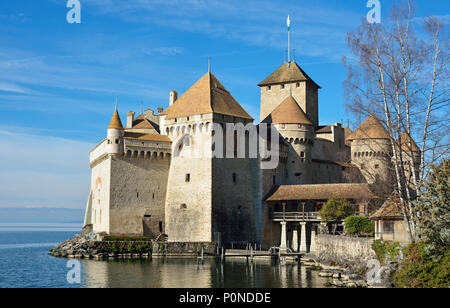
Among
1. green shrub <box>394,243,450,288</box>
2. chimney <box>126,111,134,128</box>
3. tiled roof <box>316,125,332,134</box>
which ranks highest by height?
chimney <box>126,111,134,128</box>

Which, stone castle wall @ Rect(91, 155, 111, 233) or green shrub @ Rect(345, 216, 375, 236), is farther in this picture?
stone castle wall @ Rect(91, 155, 111, 233)

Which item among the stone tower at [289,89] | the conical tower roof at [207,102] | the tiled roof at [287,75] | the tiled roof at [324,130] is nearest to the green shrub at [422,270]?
the conical tower roof at [207,102]

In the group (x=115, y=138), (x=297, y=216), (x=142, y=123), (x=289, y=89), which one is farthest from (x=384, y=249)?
(x=289, y=89)

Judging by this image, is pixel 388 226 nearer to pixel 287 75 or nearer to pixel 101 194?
pixel 101 194

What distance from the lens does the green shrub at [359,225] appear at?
36.1 meters

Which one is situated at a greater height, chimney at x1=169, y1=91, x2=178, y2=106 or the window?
chimney at x1=169, y1=91, x2=178, y2=106

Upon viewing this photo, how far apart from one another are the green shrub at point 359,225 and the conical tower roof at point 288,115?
54.4 ft

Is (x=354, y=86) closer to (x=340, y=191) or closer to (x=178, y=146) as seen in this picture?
(x=340, y=191)

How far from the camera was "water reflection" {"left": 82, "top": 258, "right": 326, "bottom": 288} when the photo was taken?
1150 inches

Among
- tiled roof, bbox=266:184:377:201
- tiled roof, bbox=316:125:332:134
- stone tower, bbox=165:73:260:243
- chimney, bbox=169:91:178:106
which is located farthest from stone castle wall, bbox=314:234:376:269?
chimney, bbox=169:91:178:106

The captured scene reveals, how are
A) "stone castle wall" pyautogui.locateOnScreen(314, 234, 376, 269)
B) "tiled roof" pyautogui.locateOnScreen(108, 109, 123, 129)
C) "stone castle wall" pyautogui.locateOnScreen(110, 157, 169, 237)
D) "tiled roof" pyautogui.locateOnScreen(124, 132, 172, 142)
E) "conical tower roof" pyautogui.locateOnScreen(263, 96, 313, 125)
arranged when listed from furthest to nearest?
"conical tower roof" pyautogui.locateOnScreen(263, 96, 313, 125), "tiled roof" pyautogui.locateOnScreen(124, 132, 172, 142), "tiled roof" pyautogui.locateOnScreen(108, 109, 123, 129), "stone castle wall" pyautogui.locateOnScreen(110, 157, 169, 237), "stone castle wall" pyautogui.locateOnScreen(314, 234, 376, 269)

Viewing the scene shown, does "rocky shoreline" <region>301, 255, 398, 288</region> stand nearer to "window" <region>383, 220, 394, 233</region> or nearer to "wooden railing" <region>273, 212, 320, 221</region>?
"window" <region>383, 220, 394, 233</region>

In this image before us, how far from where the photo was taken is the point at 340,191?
4362 cm
